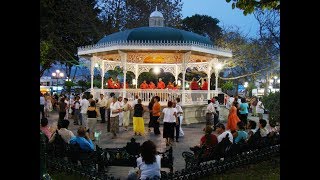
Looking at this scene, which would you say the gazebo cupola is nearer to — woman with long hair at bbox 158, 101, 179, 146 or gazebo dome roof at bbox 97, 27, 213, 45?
gazebo dome roof at bbox 97, 27, 213, 45

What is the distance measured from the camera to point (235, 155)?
349 inches

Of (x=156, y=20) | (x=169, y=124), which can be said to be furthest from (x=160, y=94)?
(x=169, y=124)

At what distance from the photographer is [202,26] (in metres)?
53.8

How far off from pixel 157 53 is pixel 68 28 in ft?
50.0

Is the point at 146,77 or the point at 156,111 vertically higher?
the point at 146,77

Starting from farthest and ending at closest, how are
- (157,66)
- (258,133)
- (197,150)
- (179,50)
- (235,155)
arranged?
(157,66) → (179,50) → (258,133) → (235,155) → (197,150)

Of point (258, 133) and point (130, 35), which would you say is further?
point (130, 35)

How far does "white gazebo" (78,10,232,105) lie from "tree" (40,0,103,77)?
36.2ft

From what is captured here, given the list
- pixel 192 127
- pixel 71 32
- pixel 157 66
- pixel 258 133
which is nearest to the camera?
pixel 258 133

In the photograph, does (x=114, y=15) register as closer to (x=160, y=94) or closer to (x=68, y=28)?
(x=68, y=28)
